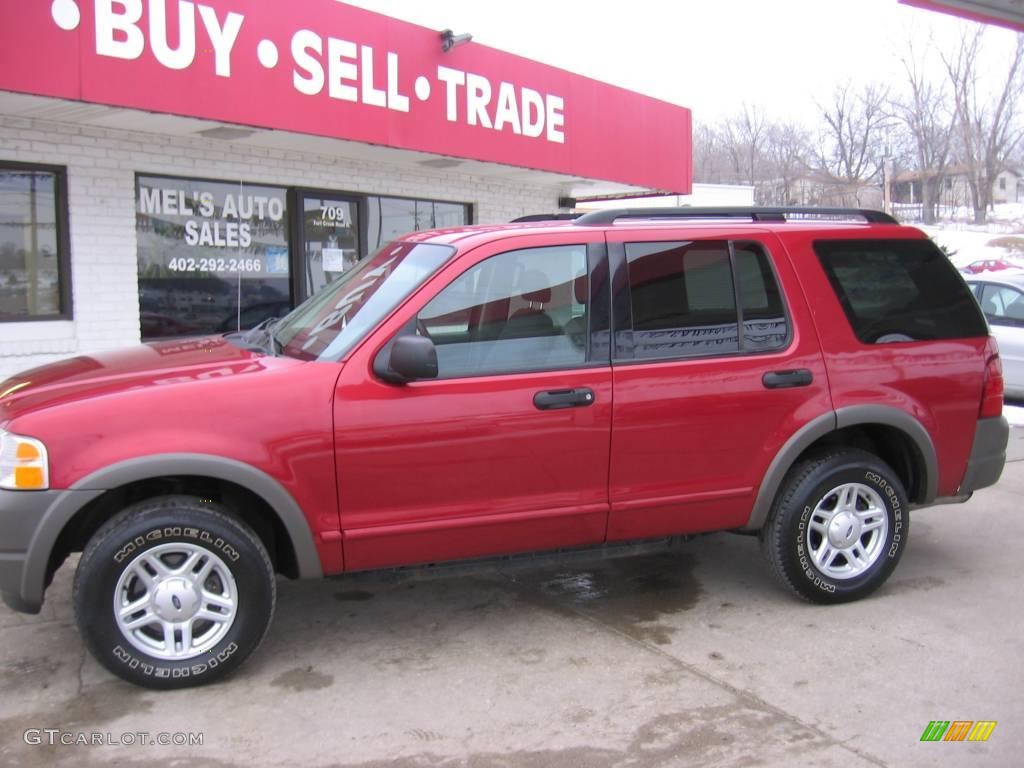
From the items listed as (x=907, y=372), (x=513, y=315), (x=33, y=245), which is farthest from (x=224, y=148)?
(x=907, y=372)

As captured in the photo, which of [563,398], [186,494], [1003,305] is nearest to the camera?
[186,494]

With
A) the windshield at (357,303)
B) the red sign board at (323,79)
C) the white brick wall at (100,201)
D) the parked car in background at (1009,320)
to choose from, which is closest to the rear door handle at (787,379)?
the windshield at (357,303)

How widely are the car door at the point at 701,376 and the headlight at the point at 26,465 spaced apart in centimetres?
235

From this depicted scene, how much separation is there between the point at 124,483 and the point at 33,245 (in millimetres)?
5340

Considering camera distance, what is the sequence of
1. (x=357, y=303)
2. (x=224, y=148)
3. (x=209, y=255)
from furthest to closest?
(x=209, y=255)
(x=224, y=148)
(x=357, y=303)

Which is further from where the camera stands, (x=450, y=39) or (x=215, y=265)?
(x=450, y=39)

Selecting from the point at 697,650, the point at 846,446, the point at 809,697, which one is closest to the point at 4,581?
the point at 697,650

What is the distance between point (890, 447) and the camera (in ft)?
17.1

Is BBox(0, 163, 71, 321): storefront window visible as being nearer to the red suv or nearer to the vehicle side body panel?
the red suv

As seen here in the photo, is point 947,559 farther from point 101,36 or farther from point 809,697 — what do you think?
point 101,36

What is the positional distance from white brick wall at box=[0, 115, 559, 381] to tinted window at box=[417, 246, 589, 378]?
535 centimetres

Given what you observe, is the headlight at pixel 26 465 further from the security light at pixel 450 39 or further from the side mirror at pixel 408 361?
the security light at pixel 450 39

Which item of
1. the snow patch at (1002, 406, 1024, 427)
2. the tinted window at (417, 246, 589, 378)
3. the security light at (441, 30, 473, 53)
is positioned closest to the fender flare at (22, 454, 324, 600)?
the tinted window at (417, 246, 589, 378)

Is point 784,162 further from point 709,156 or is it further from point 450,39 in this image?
point 450,39
